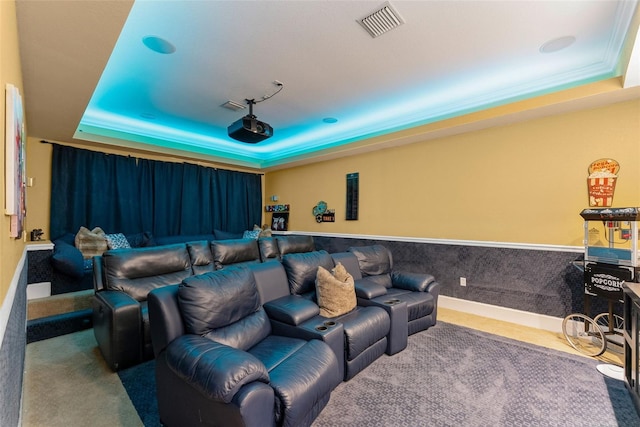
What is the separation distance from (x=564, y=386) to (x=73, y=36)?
4.30m

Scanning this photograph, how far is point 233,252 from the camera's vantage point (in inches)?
151

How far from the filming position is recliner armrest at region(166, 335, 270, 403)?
1.35 meters

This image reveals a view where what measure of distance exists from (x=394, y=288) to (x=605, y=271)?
6.65 feet

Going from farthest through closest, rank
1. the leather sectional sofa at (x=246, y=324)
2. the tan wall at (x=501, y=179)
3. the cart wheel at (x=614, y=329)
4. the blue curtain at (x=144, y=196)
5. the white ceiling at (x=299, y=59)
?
the blue curtain at (x=144, y=196), the tan wall at (x=501, y=179), the cart wheel at (x=614, y=329), the white ceiling at (x=299, y=59), the leather sectional sofa at (x=246, y=324)

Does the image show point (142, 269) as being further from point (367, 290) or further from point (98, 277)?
point (367, 290)

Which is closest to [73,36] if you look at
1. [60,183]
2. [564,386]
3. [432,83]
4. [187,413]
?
[187,413]

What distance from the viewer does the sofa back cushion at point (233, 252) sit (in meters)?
3.69

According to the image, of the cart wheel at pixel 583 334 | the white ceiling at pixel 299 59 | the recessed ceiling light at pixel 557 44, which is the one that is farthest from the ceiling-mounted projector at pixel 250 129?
the cart wheel at pixel 583 334

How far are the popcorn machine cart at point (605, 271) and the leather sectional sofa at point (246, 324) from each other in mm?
1451

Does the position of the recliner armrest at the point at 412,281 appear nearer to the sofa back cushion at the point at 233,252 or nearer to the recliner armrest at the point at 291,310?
the recliner armrest at the point at 291,310

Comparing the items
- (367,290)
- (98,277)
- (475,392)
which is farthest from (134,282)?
(475,392)

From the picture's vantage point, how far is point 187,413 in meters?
1.57

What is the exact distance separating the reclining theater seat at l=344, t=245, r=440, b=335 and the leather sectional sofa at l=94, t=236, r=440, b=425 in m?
0.01

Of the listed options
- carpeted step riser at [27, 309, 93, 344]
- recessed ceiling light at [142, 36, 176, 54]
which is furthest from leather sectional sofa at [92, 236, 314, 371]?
recessed ceiling light at [142, 36, 176, 54]
